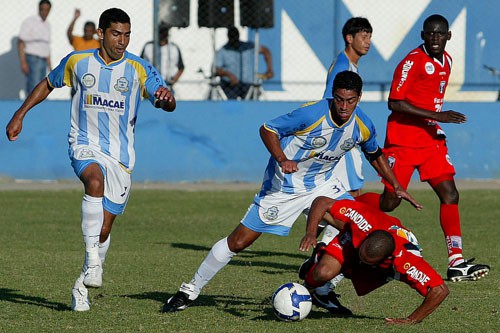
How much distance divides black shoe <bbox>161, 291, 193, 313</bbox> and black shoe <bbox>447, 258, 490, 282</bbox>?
2631 millimetres

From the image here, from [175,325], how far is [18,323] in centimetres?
104

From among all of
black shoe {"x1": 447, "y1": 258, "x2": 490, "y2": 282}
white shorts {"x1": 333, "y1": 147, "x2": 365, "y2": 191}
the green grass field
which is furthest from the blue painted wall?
black shoe {"x1": 447, "y1": 258, "x2": 490, "y2": 282}

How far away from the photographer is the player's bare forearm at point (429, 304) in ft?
23.2

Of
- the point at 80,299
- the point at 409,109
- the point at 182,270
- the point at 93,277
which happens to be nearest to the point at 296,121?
the point at 93,277

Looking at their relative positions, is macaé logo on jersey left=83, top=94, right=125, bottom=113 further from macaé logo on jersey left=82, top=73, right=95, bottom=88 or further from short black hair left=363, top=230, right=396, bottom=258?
short black hair left=363, top=230, right=396, bottom=258

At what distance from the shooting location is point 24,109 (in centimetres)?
810

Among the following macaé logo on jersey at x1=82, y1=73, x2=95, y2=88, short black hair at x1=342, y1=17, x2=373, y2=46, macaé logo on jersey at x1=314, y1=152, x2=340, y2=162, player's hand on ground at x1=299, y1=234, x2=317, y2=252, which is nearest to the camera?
player's hand on ground at x1=299, y1=234, x2=317, y2=252

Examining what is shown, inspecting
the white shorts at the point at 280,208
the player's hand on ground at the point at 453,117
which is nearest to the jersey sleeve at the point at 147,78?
the white shorts at the point at 280,208

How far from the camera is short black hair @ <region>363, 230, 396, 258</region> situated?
7.06 metres

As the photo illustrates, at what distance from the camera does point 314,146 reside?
7.87 metres

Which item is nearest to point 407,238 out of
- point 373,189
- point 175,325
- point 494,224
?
point 175,325

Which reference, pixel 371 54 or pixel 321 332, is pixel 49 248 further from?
pixel 371 54

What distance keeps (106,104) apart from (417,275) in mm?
2583

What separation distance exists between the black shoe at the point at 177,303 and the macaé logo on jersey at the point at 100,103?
143 centimetres
